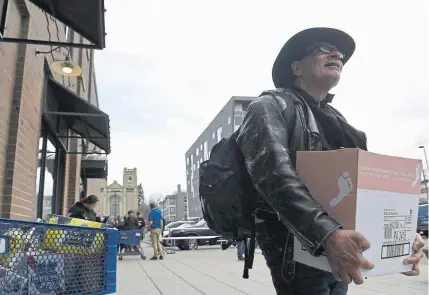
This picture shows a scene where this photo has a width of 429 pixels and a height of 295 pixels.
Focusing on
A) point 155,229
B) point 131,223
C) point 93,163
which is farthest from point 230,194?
point 93,163

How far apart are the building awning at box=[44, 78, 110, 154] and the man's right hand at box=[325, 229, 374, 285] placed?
6.77m

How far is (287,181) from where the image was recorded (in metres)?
1.47

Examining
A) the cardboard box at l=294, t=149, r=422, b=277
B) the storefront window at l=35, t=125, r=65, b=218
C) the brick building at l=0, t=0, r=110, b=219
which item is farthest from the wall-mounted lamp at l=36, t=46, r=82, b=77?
the cardboard box at l=294, t=149, r=422, b=277

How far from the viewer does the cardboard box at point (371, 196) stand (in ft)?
4.66

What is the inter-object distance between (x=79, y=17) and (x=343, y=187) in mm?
4125

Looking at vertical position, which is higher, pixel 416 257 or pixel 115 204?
pixel 416 257

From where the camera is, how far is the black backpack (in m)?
1.79

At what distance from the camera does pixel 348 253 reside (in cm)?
132

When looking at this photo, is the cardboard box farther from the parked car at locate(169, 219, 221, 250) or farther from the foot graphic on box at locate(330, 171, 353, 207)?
the parked car at locate(169, 219, 221, 250)

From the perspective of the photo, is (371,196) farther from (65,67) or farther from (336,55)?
(65,67)

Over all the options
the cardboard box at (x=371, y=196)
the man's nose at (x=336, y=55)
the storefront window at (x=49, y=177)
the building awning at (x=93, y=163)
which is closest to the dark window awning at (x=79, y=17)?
the man's nose at (x=336, y=55)

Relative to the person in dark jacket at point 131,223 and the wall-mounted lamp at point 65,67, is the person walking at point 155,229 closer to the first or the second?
the person in dark jacket at point 131,223

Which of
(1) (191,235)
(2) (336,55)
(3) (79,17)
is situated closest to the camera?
(2) (336,55)

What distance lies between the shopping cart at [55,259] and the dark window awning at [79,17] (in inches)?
108
